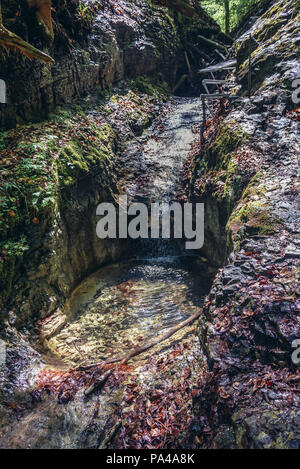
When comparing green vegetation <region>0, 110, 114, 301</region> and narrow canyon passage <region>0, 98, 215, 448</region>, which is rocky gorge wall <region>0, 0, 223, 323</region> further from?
narrow canyon passage <region>0, 98, 215, 448</region>

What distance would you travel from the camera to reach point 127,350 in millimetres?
5246

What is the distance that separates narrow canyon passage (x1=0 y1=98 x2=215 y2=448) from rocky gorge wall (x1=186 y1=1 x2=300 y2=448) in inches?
23.0

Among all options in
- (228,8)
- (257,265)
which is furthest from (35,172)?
(228,8)

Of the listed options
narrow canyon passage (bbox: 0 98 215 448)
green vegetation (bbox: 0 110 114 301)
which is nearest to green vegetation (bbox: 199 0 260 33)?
narrow canyon passage (bbox: 0 98 215 448)

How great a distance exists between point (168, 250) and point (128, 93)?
705 cm

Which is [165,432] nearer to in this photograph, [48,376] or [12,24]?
[48,376]

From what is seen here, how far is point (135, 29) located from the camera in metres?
12.1

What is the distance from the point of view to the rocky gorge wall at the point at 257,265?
9.72 ft

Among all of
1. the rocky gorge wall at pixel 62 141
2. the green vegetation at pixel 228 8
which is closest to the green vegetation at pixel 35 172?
the rocky gorge wall at pixel 62 141

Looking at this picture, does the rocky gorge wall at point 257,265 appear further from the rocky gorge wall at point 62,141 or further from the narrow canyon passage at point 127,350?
the rocky gorge wall at point 62,141

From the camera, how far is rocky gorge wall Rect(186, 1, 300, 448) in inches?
117

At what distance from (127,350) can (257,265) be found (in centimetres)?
280

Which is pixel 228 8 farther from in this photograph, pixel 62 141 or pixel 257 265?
pixel 257 265

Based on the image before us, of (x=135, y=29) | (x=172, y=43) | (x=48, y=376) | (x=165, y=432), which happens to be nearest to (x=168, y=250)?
(x=48, y=376)
